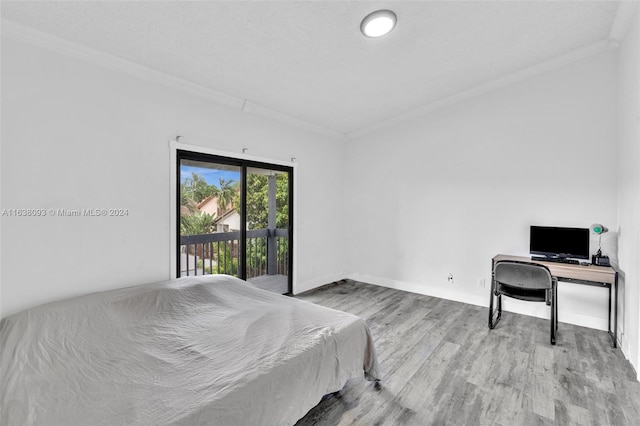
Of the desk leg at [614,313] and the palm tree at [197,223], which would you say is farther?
the palm tree at [197,223]

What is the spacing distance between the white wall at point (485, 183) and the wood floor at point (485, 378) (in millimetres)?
764

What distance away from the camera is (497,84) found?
3771 mm

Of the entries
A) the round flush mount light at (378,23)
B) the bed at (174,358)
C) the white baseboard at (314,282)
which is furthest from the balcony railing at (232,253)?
the round flush mount light at (378,23)

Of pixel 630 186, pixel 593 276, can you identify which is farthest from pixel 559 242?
pixel 630 186

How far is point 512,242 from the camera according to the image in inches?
146

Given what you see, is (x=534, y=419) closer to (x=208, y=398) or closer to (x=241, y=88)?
(x=208, y=398)

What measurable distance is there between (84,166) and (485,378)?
11.7 feet

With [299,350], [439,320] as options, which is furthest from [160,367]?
[439,320]

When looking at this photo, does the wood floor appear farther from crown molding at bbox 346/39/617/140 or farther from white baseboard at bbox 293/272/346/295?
crown molding at bbox 346/39/617/140

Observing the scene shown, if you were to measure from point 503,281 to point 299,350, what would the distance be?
2.41 m

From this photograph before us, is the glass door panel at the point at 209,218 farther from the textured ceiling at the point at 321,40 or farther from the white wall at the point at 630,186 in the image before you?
the white wall at the point at 630,186

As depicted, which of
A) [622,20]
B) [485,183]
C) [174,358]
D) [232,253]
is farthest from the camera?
[485,183]

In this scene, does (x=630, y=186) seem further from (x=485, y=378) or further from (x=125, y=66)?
(x=125, y=66)

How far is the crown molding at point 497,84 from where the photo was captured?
3.23 metres
